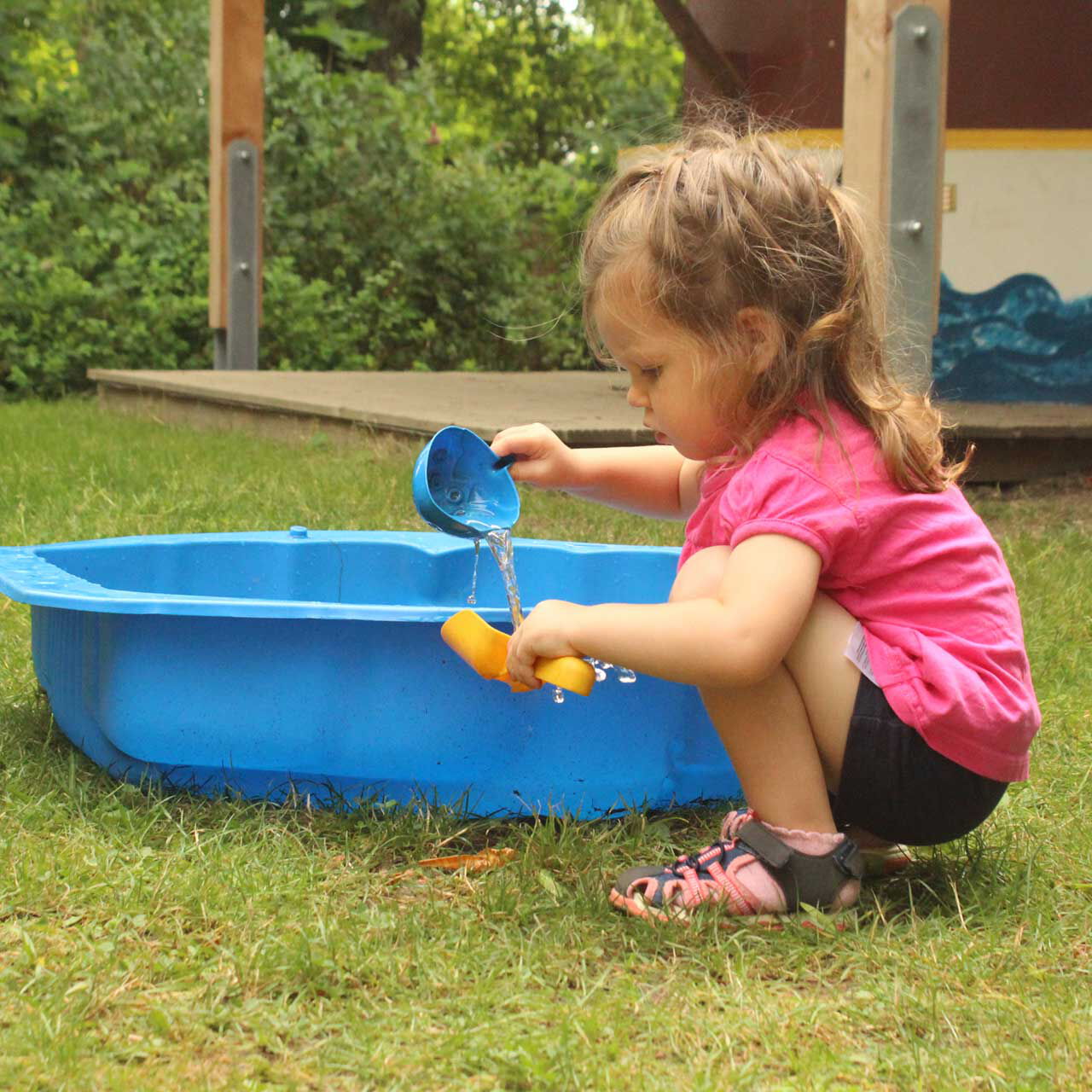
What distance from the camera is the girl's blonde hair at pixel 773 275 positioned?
1.65 m

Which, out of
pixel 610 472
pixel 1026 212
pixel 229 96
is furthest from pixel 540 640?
pixel 229 96

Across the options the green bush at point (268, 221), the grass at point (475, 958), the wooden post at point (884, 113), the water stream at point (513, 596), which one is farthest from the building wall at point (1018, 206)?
the water stream at point (513, 596)

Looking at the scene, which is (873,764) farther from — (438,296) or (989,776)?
(438,296)

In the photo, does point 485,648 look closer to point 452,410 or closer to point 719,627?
point 719,627

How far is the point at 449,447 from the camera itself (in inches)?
75.0

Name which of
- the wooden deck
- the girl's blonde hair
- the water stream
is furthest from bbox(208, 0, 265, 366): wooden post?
the girl's blonde hair

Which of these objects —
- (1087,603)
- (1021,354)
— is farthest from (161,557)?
(1021,354)

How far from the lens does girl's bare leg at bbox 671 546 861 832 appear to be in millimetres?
1641

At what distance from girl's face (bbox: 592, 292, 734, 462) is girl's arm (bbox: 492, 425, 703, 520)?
11.1 inches

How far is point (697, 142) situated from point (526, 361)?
8.39 meters

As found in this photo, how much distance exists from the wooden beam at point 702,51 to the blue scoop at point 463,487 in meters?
5.31

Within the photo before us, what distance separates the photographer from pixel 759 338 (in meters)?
1.68

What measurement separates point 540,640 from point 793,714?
0.96ft

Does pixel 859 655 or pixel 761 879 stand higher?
pixel 859 655
